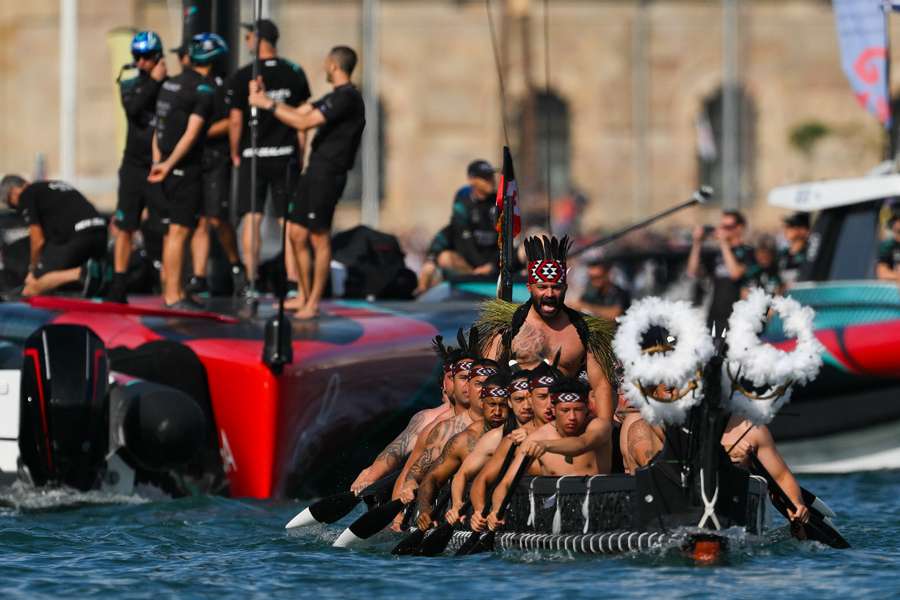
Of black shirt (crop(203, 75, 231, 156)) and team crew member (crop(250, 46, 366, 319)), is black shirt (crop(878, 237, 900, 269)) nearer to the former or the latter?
team crew member (crop(250, 46, 366, 319))

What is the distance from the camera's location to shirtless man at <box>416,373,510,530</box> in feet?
40.3

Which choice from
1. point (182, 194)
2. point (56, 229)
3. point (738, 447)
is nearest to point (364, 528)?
point (738, 447)

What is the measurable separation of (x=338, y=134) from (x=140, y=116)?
1.67 meters

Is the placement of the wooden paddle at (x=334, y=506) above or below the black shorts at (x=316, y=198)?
below

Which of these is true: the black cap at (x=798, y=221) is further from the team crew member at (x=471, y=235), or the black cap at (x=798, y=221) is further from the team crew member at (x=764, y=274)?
the team crew member at (x=471, y=235)

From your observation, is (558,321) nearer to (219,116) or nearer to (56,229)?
(219,116)

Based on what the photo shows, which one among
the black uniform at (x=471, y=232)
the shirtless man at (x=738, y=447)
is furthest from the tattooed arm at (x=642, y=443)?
the black uniform at (x=471, y=232)

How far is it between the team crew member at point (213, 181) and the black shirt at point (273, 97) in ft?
0.52

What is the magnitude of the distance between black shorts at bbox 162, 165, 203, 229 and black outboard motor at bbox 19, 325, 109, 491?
1.74 m

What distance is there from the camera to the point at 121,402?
46.9 feet

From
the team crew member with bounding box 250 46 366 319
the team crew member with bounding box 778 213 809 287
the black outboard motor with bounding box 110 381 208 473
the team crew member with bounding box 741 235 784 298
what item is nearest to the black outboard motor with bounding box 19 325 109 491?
the black outboard motor with bounding box 110 381 208 473

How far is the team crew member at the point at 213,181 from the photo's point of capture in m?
16.5

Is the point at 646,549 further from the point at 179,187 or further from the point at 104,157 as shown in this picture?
the point at 104,157

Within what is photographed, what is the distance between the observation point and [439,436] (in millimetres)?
12812
